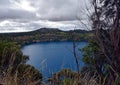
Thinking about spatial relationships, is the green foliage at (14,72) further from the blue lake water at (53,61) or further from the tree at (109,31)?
the tree at (109,31)

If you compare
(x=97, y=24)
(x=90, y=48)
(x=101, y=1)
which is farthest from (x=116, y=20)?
(x=90, y=48)

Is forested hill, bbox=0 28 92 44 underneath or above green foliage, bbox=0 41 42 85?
underneath

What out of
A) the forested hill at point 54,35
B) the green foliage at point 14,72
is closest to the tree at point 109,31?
the forested hill at point 54,35

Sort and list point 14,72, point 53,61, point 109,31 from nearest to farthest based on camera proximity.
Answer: point 14,72 < point 53,61 < point 109,31

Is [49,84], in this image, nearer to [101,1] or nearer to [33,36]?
[101,1]

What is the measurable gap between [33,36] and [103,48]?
7003cm

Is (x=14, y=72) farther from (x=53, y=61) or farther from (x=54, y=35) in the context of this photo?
(x=54, y=35)

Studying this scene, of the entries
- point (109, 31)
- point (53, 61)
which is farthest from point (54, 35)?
point (53, 61)

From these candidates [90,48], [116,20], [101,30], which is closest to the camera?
[116,20]

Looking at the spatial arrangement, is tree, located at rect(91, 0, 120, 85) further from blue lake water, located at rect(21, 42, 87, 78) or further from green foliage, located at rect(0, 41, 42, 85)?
green foliage, located at rect(0, 41, 42, 85)

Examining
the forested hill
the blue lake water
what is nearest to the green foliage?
the blue lake water

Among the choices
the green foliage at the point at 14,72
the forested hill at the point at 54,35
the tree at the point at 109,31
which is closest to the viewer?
the green foliage at the point at 14,72

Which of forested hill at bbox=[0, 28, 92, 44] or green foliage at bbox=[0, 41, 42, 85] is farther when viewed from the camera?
forested hill at bbox=[0, 28, 92, 44]

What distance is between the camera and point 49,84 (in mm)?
3484
